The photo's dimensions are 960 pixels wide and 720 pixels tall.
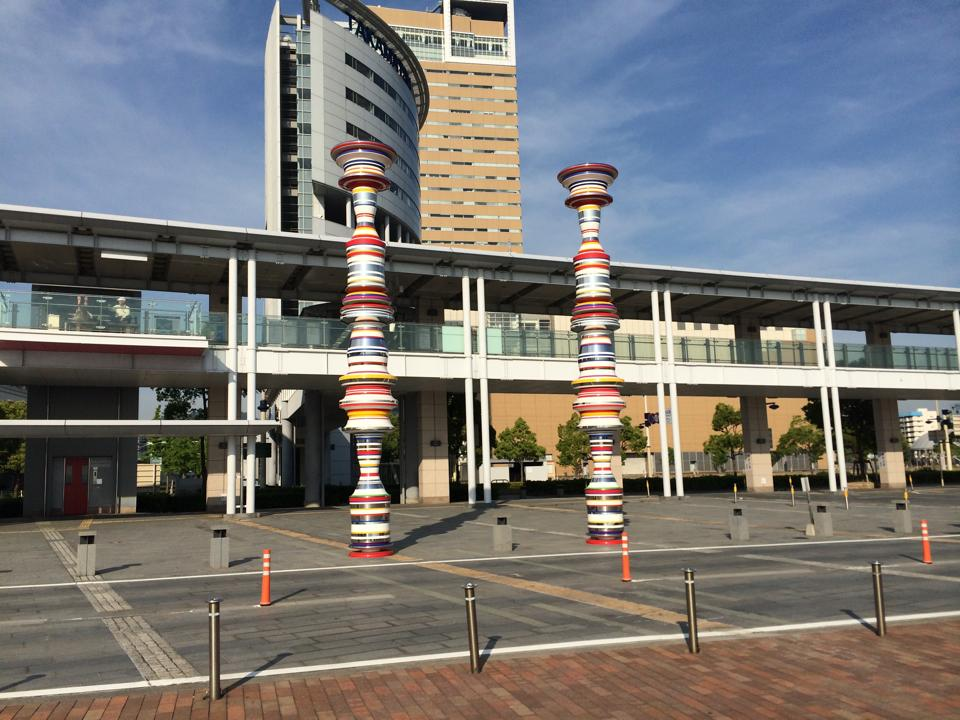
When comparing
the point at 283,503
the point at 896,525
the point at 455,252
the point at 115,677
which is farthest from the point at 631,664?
the point at 283,503

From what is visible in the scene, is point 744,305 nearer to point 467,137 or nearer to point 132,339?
point 132,339

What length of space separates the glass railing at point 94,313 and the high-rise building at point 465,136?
118409mm

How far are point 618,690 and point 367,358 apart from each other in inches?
501

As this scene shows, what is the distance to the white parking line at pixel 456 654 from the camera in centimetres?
815

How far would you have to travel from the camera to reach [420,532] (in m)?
25.1

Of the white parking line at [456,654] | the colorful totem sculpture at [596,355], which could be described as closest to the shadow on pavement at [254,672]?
the white parking line at [456,654]

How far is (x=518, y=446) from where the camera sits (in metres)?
78.9

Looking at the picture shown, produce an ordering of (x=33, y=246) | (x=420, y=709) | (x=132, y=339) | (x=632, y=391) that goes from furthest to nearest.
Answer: (x=632, y=391), (x=33, y=246), (x=132, y=339), (x=420, y=709)

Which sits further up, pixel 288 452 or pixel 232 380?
pixel 232 380

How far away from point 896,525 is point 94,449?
31612 millimetres

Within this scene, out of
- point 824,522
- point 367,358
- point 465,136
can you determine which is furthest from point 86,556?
point 465,136

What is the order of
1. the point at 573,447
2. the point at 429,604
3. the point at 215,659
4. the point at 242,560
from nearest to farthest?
the point at 215,659
the point at 429,604
the point at 242,560
the point at 573,447

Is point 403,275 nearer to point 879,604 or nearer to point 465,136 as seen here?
point 879,604

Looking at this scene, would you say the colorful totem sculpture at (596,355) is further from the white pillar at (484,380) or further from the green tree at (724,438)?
the green tree at (724,438)
